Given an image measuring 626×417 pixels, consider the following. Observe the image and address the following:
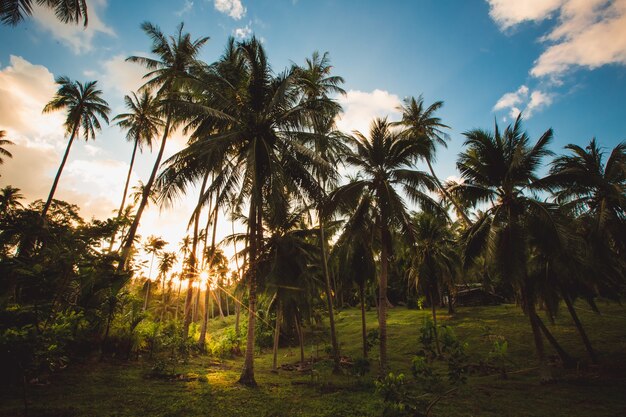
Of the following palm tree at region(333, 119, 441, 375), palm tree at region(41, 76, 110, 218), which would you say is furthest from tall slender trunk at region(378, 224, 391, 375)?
palm tree at region(41, 76, 110, 218)

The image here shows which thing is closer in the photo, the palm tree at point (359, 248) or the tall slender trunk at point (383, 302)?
the tall slender trunk at point (383, 302)

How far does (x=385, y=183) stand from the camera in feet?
44.8

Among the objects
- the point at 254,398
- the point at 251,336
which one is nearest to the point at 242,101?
the point at 251,336

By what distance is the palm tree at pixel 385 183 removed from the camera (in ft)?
43.2

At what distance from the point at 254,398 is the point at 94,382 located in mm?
5323

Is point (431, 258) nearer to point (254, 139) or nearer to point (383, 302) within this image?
point (383, 302)

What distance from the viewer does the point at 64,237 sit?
743 centimetres

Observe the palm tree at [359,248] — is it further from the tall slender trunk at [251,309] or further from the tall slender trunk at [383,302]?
the tall slender trunk at [251,309]

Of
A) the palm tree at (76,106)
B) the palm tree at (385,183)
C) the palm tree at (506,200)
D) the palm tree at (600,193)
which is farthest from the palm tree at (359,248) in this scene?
the palm tree at (76,106)

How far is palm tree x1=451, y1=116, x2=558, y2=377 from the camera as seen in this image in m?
11.7

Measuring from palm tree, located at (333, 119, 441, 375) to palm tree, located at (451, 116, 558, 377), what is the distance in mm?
2290

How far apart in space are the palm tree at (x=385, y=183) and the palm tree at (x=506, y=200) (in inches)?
90.2

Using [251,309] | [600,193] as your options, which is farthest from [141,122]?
[600,193]

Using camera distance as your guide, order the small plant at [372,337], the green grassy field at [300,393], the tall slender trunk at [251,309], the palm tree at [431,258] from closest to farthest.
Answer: the green grassy field at [300,393] → the tall slender trunk at [251,309] → the small plant at [372,337] → the palm tree at [431,258]
